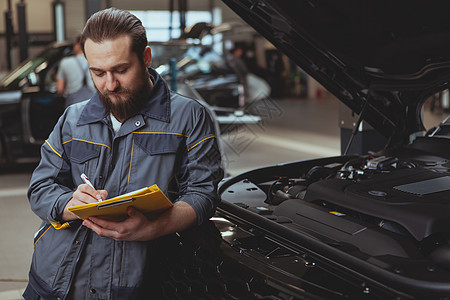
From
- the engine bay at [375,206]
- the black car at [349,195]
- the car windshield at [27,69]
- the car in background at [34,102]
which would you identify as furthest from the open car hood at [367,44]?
the car windshield at [27,69]

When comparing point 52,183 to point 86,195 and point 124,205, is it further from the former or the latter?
point 124,205

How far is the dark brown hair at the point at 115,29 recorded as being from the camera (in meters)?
1.43

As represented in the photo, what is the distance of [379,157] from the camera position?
2029mm

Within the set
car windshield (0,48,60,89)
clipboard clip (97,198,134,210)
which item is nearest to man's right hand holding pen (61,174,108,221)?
clipboard clip (97,198,134,210)

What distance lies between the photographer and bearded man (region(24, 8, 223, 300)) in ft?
4.72

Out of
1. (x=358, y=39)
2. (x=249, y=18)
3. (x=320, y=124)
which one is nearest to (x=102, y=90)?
(x=249, y=18)

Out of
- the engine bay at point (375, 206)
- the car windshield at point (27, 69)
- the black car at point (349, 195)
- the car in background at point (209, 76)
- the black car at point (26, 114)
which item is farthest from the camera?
the car in background at point (209, 76)

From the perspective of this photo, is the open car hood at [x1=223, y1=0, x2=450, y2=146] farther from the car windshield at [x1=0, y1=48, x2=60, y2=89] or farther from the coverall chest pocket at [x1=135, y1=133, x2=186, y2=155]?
the car windshield at [x1=0, y1=48, x2=60, y2=89]

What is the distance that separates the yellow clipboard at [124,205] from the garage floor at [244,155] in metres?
1.56

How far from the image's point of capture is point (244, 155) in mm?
6789

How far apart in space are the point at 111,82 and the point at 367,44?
1.01 m

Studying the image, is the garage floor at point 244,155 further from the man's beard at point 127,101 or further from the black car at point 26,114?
the man's beard at point 127,101

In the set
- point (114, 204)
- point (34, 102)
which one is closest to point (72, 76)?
point (34, 102)

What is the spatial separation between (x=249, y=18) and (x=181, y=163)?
631mm
